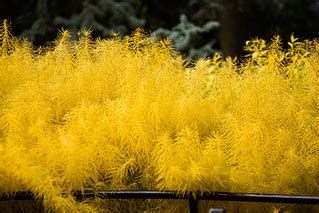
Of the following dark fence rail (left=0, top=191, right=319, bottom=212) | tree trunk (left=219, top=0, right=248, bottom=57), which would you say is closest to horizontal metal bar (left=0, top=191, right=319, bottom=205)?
dark fence rail (left=0, top=191, right=319, bottom=212)

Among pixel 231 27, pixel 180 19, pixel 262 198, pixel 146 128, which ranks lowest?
pixel 262 198

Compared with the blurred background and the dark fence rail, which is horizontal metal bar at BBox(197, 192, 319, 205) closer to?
the dark fence rail

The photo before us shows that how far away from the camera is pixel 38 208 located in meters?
2.42

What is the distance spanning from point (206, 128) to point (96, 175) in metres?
0.56

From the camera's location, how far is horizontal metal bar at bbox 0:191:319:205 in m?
2.09

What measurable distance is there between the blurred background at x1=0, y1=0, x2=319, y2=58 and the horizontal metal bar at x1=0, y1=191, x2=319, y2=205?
472 cm

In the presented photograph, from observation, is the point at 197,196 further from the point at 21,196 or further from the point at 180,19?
the point at 180,19

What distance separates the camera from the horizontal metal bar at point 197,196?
82.4 inches

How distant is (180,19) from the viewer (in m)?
7.21

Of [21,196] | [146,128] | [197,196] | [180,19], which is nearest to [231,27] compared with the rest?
[180,19]

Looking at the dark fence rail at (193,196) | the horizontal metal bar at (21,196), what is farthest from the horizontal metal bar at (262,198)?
the horizontal metal bar at (21,196)

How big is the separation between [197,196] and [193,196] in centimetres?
2

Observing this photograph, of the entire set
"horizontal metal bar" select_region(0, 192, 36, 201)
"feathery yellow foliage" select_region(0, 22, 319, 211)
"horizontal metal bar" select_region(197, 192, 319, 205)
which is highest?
"feathery yellow foliage" select_region(0, 22, 319, 211)

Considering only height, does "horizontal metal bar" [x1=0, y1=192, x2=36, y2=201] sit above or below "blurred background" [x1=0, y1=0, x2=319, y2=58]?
below
